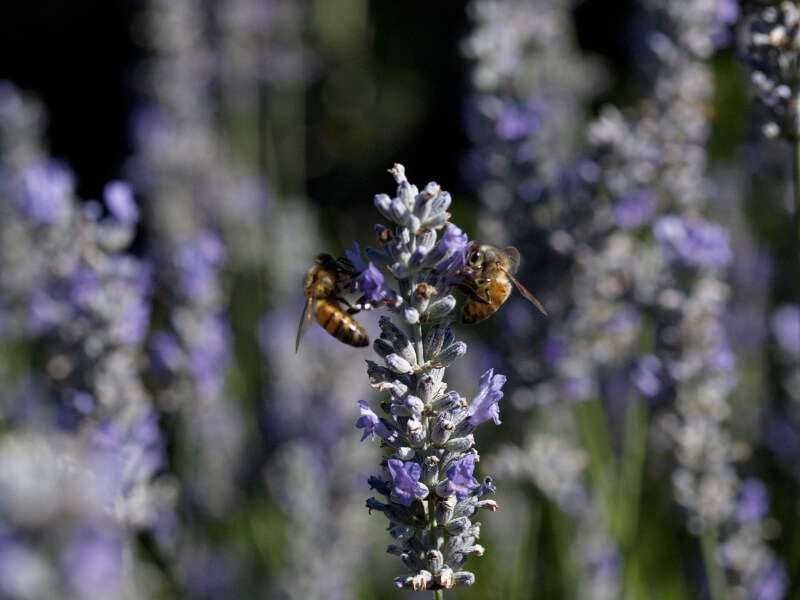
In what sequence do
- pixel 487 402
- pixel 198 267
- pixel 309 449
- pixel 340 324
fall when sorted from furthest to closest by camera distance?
pixel 309 449 → pixel 198 267 → pixel 340 324 → pixel 487 402

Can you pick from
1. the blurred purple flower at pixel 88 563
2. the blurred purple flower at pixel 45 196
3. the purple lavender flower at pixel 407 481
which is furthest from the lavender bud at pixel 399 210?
the blurred purple flower at pixel 45 196

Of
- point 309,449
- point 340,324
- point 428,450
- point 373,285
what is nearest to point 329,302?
point 340,324

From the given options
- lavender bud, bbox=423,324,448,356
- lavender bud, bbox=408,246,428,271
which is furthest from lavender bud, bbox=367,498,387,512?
lavender bud, bbox=408,246,428,271

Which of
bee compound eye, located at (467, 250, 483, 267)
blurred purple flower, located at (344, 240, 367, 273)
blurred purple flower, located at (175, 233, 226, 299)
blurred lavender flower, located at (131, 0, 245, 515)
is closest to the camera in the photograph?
blurred purple flower, located at (344, 240, 367, 273)

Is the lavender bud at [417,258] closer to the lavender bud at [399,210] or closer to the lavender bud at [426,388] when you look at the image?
the lavender bud at [399,210]

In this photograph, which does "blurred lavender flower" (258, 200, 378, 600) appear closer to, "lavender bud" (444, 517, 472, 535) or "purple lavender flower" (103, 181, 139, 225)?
"purple lavender flower" (103, 181, 139, 225)

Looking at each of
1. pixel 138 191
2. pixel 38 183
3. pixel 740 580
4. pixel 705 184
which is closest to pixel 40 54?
pixel 138 191

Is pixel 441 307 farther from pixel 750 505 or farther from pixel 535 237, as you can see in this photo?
pixel 750 505
